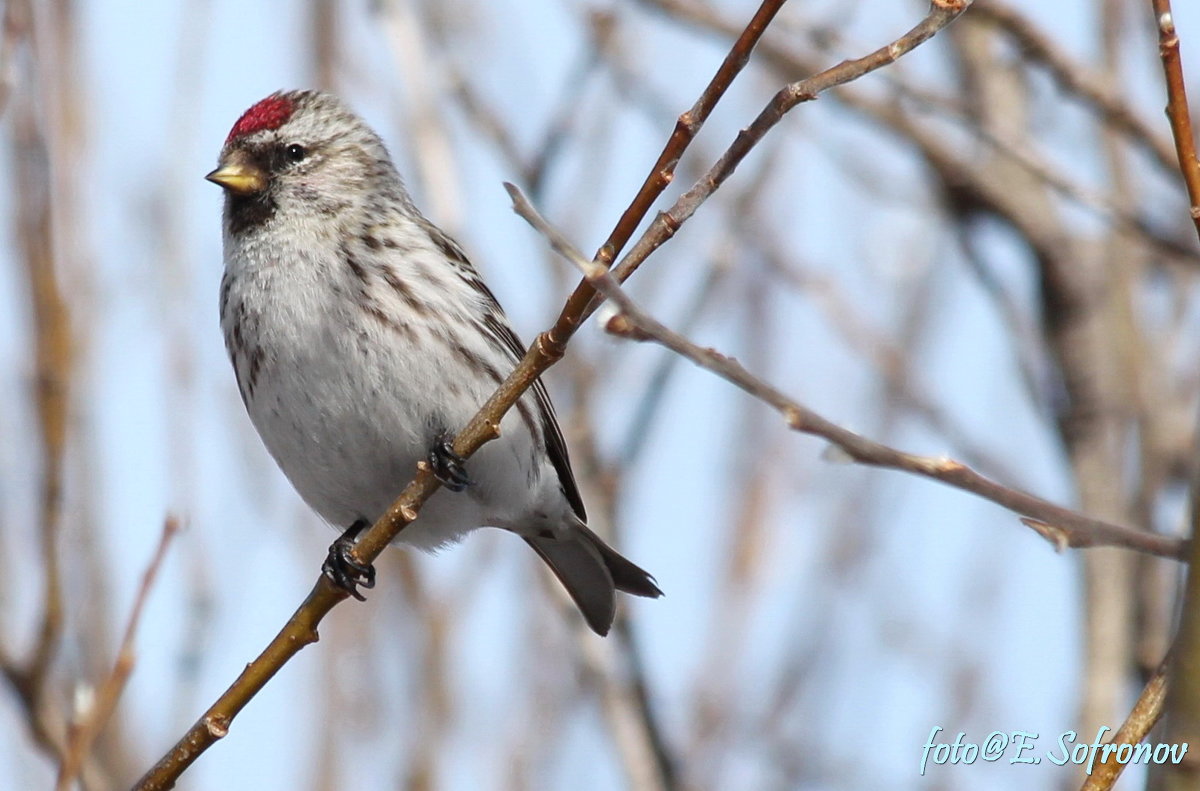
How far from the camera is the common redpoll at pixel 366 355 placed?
4.30 metres

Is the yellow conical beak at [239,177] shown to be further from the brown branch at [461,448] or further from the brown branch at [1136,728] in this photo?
the brown branch at [1136,728]

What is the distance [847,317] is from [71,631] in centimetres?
294

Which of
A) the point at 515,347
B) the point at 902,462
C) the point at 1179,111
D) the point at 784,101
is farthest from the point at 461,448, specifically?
the point at 515,347

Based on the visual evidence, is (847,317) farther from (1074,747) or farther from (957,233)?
(1074,747)

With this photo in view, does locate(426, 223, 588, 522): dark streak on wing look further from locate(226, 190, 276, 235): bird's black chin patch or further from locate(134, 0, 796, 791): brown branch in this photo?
locate(134, 0, 796, 791): brown branch

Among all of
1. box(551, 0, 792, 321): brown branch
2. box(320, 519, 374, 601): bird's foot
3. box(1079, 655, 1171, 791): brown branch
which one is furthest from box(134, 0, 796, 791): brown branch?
box(1079, 655, 1171, 791): brown branch

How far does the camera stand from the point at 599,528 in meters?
5.13

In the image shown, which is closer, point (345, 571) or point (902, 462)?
point (902, 462)

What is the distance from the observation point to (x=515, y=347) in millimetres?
4824

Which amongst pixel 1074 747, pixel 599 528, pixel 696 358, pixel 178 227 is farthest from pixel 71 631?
pixel 696 358

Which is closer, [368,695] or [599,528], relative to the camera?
[599,528]

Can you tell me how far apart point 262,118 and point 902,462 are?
3.52 meters

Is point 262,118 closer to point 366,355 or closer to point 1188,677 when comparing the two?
point 366,355

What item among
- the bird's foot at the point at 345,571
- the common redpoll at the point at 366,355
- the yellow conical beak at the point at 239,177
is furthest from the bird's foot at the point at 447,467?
the yellow conical beak at the point at 239,177
